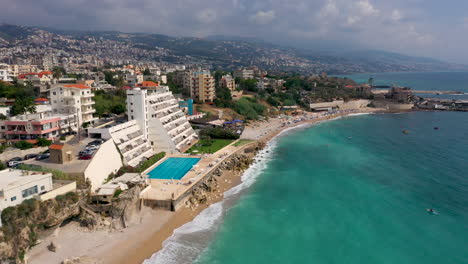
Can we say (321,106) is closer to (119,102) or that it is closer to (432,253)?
(119,102)

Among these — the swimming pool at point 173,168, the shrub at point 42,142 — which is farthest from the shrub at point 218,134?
the shrub at point 42,142

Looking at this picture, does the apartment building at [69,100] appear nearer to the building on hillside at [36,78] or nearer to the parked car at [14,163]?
the parked car at [14,163]

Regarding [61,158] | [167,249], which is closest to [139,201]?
[167,249]

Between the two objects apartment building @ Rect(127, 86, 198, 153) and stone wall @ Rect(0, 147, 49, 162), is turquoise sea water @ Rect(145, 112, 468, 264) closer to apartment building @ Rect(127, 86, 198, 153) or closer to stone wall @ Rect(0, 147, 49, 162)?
apartment building @ Rect(127, 86, 198, 153)

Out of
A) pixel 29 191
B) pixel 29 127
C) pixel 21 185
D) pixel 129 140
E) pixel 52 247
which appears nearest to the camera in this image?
pixel 21 185

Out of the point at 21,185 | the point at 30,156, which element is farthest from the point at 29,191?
the point at 30,156

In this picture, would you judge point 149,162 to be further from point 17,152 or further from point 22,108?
point 22,108
